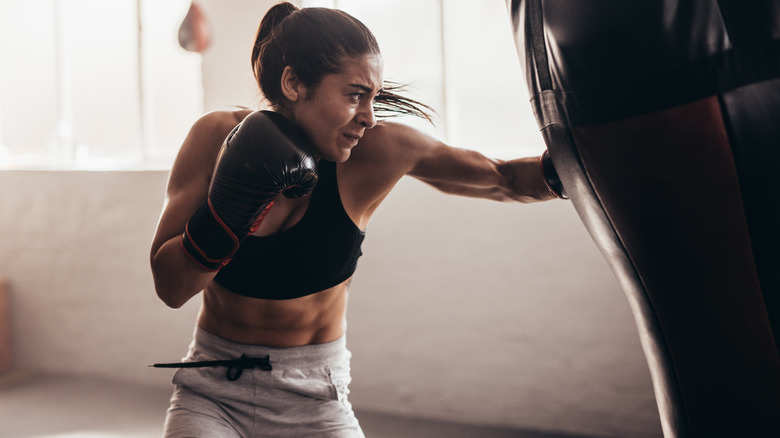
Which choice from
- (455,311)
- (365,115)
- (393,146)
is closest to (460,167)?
(393,146)

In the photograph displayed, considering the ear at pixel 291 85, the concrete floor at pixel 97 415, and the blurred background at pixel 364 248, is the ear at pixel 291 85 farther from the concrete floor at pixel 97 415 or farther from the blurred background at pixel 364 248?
the concrete floor at pixel 97 415

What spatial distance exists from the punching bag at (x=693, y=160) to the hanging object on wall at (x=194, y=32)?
2.73 meters

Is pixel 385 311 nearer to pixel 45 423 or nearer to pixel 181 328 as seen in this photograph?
pixel 181 328

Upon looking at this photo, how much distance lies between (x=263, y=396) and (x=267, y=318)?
6.8 inches

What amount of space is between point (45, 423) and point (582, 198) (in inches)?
118

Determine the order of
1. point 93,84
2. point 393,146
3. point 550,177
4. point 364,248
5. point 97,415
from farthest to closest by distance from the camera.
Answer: point 93,84
point 97,415
point 364,248
point 393,146
point 550,177

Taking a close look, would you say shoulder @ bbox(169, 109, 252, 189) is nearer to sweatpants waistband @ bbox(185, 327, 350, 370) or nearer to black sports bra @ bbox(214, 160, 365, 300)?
black sports bra @ bbox(214, 160, 365, 300)

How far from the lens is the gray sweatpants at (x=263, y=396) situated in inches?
57.2

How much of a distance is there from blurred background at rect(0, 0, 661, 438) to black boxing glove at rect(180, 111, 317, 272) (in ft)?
5.08

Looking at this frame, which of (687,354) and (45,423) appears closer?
(687,354)

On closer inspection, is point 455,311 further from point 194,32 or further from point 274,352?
point 194,32

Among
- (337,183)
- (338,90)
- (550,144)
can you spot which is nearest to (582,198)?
(550,144)

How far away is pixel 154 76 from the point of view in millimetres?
3617

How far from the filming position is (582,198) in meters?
0.72
